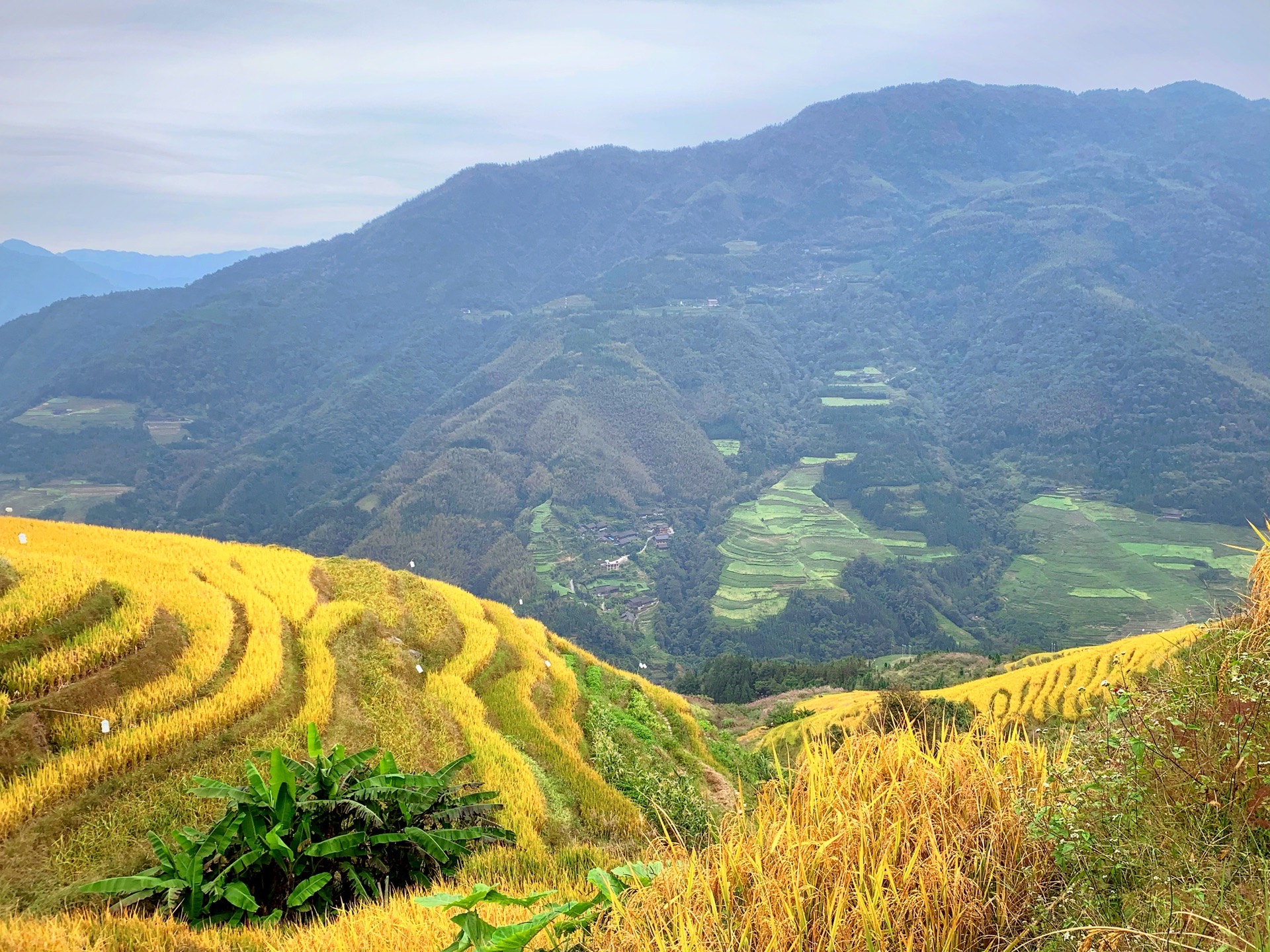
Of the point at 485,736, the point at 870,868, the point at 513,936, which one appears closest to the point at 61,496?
the point at 485,736

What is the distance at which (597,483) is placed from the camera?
17750 cm

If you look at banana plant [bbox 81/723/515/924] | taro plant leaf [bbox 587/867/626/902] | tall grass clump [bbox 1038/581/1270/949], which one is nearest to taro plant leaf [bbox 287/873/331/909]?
banana plant [bbox 81/723/515/924]

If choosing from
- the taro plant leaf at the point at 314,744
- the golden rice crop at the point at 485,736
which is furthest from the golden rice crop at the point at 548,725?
the taro plant leaf at the point at 314,744

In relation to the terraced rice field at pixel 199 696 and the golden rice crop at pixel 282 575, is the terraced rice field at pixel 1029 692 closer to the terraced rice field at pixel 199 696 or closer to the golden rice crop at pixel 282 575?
the terraced rice field at pixel 199 696

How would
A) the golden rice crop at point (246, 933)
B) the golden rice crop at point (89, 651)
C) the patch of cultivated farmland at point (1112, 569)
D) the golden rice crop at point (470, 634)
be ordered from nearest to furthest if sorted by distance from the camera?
the golden rice crop at point (246, 933) → the golden rice crop at point (89, 651) → the golden rice crop at point (470, 634) → the patch of cultivated farmland at point (1112, 569)

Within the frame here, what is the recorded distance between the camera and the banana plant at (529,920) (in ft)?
9.66

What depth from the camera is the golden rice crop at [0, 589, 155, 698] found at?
22.6 ft

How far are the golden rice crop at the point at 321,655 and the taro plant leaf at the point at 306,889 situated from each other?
154 inches

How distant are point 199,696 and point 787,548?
14856cm

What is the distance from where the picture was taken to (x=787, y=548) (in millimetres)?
151125

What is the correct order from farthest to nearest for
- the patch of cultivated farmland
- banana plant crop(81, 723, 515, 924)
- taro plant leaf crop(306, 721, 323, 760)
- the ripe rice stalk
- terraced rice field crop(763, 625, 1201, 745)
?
the patch of cultivated farmland < terraced rice field crop(763, 625, 1201, 745) < the ripe rice stalk < taro plant leaf crop(306, 721, 323, 760) < banana plant crop(81, 723, 515, 924)

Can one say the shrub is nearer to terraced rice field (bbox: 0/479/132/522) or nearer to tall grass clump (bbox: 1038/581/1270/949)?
tall grass clump (bbox: 1038/581/1270/949)

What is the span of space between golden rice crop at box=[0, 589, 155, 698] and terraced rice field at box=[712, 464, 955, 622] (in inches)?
4539

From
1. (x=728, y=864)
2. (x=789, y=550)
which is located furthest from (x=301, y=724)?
(x=789, y=550)
